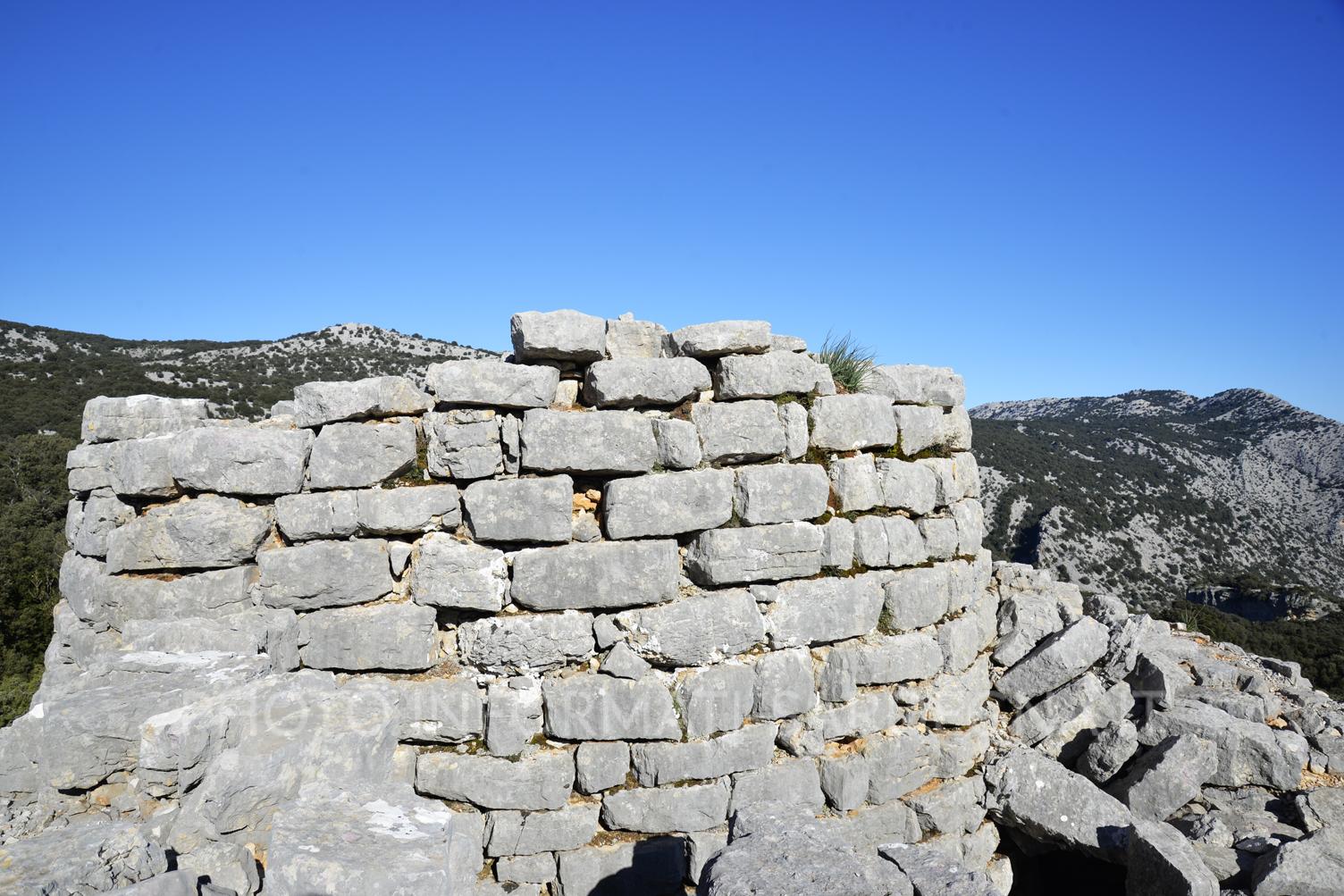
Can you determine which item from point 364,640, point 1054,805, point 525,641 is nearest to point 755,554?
point 525,641

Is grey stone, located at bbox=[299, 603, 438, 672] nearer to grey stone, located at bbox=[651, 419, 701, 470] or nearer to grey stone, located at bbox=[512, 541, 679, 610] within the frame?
grey stone, located at bbox=[512, 541, 679, 610]

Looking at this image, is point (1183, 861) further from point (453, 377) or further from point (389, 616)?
point (453, 377)

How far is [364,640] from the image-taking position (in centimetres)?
494

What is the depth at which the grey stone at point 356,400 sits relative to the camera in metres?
5.03

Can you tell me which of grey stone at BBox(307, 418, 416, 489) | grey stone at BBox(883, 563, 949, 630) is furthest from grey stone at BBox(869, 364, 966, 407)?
grey stone at BBox(307, 418, 416, 489)

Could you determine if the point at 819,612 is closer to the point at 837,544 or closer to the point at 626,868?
the point at 837,544

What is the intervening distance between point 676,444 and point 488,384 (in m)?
1.30

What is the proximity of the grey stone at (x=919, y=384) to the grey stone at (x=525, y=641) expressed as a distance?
10.1 ft

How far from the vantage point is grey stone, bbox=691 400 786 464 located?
17.5 feet

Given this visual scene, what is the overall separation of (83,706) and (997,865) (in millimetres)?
6258

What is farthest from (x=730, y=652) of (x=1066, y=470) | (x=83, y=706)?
(x=1066, y=470)

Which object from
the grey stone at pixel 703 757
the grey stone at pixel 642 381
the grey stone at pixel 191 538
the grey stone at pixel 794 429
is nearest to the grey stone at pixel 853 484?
the grey stone at pixel 794 429

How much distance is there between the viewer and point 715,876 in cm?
312

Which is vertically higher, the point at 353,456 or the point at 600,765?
the point at 353,456
